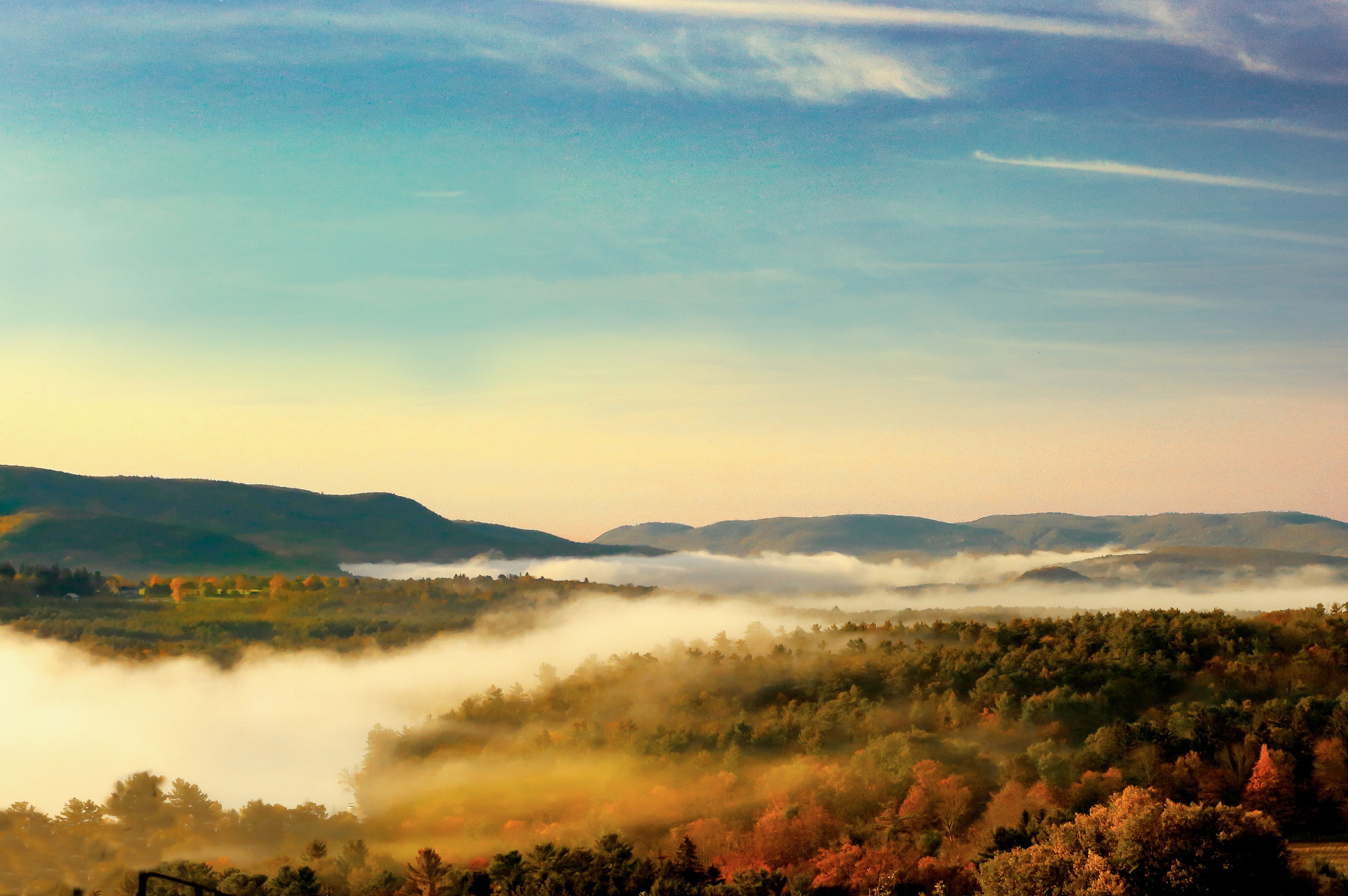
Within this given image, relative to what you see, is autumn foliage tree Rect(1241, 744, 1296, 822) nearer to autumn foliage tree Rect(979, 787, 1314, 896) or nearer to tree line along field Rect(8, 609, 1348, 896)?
tree line along field Rect(8, 609, 1348, 896)

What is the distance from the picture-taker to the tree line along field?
52250 mm

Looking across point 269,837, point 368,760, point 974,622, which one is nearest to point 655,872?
point 974,622

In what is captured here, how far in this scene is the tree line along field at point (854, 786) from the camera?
171 feet

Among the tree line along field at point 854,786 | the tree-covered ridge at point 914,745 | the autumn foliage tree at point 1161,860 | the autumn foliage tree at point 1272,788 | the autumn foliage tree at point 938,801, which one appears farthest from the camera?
the autumn foliage tree at point 938,801

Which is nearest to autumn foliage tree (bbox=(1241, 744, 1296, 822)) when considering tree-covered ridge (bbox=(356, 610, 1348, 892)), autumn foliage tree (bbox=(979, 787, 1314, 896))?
tree-covered ridge (bbox=(356, 610, 1348, 892))

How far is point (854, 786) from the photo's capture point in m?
78.9

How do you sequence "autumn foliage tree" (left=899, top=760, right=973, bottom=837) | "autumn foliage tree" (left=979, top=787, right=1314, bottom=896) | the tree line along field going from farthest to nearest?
1. "autumn foliage tree" (left=899, top=760, right=973, bottom=837)
2. the tree line along field
3. "autumn foliage tree" (left=979, top=787, right=1314, bottom=896)

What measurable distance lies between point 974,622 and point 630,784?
46857 mm

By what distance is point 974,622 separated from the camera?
127188mm

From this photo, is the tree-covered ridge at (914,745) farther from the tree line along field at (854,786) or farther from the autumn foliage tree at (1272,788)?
the tree line along field at (854,786)

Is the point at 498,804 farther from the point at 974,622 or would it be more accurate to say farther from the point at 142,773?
the point at 142,773

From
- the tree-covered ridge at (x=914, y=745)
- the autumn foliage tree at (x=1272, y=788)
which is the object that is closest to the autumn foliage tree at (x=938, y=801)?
the tree-covered ridge at (x=914, y=745)

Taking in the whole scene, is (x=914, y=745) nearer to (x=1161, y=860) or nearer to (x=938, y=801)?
(x=938, y=801)

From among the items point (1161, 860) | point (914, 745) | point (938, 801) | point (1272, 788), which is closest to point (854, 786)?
point (938, 801)
